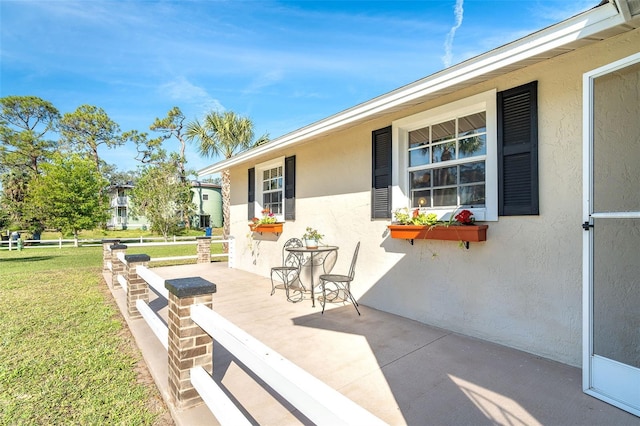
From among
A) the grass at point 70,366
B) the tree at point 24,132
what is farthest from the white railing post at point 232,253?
the tree at point 24,132

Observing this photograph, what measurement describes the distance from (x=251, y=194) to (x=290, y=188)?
74.5 inches

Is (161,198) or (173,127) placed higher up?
(173,127)

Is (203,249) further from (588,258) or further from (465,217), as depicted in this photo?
(588,258)

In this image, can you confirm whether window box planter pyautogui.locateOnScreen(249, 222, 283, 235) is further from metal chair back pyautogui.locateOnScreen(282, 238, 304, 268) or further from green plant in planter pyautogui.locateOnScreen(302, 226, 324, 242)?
green plant in planter pyautogui.locateOnScreen(302, 226, 324, 242)

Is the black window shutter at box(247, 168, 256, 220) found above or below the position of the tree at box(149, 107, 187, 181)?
below

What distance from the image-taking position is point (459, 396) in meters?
2.19

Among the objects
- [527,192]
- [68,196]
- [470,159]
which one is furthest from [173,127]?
[527,192]

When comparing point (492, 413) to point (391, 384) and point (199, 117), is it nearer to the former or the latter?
point (391, 384)

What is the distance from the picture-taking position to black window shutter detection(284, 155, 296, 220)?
6.23 metres

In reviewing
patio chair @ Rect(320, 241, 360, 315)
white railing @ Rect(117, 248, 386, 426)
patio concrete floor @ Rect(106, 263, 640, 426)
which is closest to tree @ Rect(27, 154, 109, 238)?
patio concrete floor @ Rect(106, 263, 640, 426)

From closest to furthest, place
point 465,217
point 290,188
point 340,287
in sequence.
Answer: point 465,217
point 340,287
point 290,188

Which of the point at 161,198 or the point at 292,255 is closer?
the point at 292,255

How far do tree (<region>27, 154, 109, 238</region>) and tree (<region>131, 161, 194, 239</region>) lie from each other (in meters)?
2.55

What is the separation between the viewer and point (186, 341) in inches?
78.9
